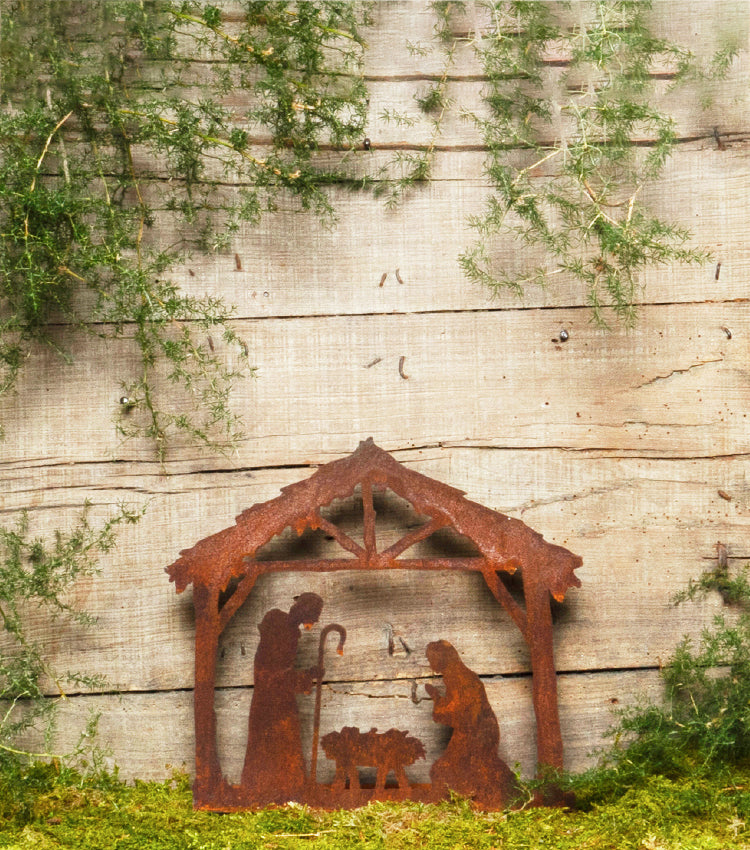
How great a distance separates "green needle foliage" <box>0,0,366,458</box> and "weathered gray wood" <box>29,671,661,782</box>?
1.53 ft

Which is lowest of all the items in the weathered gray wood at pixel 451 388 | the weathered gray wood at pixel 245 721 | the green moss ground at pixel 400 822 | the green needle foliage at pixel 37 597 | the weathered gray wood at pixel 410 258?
the green moss ground at pixel 400 822

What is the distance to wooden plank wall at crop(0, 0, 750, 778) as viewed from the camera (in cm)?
154

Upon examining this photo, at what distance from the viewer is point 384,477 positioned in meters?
1.47

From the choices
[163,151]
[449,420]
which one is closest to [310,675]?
[449,420]

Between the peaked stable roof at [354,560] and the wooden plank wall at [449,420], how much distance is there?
97 millimetres

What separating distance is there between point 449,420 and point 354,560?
12.0 inches

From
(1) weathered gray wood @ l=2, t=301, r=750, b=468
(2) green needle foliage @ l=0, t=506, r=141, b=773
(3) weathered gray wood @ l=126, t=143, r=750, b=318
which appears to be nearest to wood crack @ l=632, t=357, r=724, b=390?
(1) weathered gray wood @ l=2, t=301, r=750, b=468

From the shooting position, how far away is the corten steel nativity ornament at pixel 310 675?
1431 mm

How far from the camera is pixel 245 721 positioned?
5.02ft

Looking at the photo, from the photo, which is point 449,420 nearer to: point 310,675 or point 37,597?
point 310,675

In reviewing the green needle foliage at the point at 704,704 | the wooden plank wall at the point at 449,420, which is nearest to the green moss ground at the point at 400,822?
the green needle foliage at the point at 704,704

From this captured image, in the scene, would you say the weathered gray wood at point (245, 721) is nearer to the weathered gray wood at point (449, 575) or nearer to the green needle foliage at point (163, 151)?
the weathered gray wood at point (449, 575)

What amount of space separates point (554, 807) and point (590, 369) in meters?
0.73

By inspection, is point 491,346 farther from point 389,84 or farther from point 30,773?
point 30,773
